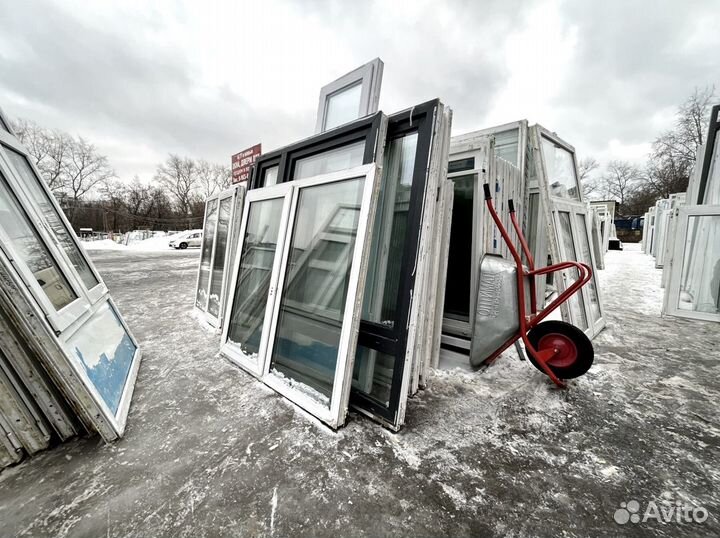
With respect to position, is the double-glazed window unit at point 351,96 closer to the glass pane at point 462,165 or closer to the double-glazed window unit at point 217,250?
the glass pane at point 462,165

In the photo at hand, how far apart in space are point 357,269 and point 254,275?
1478mm

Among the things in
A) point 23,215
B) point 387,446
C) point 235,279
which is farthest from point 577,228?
point 23,215

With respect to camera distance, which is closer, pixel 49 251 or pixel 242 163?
pixel 49 251

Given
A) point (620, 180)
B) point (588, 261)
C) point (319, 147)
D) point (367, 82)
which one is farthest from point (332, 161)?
point (620, 180)

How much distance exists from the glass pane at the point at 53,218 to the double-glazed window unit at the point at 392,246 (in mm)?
2083

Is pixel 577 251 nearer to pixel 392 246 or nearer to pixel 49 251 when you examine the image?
pixel 392 246

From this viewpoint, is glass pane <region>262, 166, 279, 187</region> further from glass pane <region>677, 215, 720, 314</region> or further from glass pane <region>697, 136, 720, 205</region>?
glass pane <region>697, 136, 720, 205</region>

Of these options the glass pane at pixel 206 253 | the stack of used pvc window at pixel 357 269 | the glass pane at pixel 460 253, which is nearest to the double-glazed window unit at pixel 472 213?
the glass pane at pixel 460 253

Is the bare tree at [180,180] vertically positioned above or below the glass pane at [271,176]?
above

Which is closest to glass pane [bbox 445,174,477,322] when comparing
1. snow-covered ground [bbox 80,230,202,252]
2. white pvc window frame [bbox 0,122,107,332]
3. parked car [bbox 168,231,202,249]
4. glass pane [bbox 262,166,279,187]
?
glass pane [bbox 262,166,279,187]

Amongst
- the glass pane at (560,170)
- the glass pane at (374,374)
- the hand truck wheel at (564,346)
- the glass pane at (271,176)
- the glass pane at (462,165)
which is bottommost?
the glass pane at (374,374)

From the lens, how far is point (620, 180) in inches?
1109

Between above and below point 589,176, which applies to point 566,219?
below

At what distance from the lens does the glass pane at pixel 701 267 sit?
333cm
